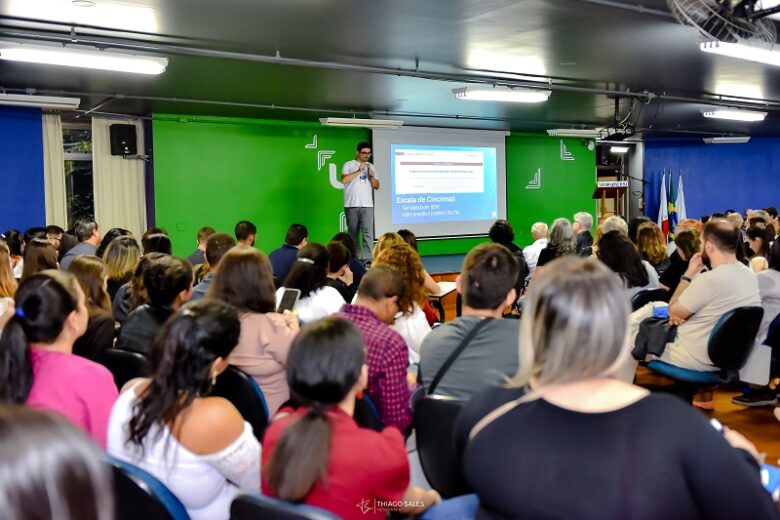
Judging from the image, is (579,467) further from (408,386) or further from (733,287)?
(733,287)

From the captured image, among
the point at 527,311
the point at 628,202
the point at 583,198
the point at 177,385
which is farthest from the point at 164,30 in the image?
the point at 628,202

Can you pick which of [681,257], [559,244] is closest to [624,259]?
[681,257]

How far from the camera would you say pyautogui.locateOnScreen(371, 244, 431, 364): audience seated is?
353 centimetres

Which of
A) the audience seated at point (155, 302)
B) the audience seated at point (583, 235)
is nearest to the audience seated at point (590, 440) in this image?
the audience seated at point (155, 302)

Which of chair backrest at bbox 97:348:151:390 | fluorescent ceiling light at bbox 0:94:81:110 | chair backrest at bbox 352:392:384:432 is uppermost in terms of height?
fluorescent ceiling light at bbox 0:94:81:110

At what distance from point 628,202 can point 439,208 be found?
5144 millimetres

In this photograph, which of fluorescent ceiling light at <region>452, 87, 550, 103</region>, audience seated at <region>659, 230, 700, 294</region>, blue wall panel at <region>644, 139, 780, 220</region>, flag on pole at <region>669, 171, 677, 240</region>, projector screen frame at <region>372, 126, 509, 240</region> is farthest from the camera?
blue wall panel at <region>644, 139, 780, 220</region>

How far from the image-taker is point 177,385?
192 centimetres

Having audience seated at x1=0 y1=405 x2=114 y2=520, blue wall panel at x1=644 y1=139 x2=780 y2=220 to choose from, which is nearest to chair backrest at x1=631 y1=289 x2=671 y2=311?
audience seated at x1=0 y1=405 x2=114 y2=520

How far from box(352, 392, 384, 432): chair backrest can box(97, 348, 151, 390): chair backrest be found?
96 centimetres

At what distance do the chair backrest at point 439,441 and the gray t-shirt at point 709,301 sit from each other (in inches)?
87.6

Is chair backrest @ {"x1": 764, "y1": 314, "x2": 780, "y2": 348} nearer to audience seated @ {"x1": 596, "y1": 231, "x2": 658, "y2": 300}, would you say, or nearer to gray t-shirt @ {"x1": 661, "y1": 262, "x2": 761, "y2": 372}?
gray t-shirt @ {"x1": 661, "y1": 262, "x2": 761, "y2": 372}

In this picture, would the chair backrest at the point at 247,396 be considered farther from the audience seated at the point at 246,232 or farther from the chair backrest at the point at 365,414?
the audience seated at the point at 246,232

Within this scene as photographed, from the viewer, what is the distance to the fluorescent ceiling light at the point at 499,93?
25.0 ft
